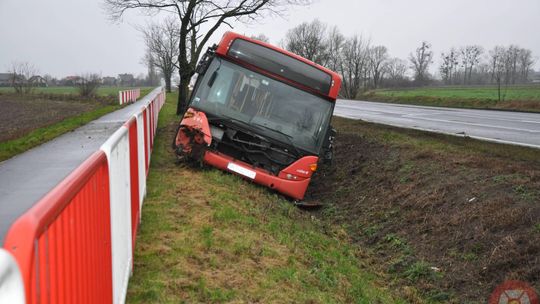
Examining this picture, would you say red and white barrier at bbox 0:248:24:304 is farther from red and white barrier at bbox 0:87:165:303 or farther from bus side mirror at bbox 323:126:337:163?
bus side mirror at bbox 323:126:337:163

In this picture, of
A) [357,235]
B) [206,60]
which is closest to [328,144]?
[357,235]

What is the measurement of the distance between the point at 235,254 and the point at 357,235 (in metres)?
3.58

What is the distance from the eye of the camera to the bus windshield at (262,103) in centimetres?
1010

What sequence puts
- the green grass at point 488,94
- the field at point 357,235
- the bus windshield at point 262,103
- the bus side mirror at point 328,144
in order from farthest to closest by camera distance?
the green grass at point 488,94
the bus side mirror at point 328,144
the bus windshield at point 262,103
the field at point 357,235

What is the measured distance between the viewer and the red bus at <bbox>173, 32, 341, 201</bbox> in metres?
9.62

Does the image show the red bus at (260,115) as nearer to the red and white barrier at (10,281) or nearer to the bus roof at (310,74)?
the bus roof at (310,74)

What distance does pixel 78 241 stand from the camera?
2.26m

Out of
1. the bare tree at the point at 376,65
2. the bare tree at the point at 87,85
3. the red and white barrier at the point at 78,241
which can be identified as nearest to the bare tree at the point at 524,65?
the bare tree at the point at 376,65

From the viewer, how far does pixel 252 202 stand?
812cm

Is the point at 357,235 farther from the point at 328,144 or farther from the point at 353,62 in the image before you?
the point at 353,62

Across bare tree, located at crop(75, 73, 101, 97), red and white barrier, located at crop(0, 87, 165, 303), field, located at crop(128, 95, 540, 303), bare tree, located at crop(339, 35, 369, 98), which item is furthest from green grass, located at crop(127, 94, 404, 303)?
bare tree, located at crop(339, 35, 369, 98)

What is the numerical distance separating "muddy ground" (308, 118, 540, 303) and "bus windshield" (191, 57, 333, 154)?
5.29 ft

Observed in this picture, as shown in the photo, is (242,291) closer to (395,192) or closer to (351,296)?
(351,296)

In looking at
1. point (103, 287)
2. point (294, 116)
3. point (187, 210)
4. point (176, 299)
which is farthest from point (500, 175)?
point (103, 287)
